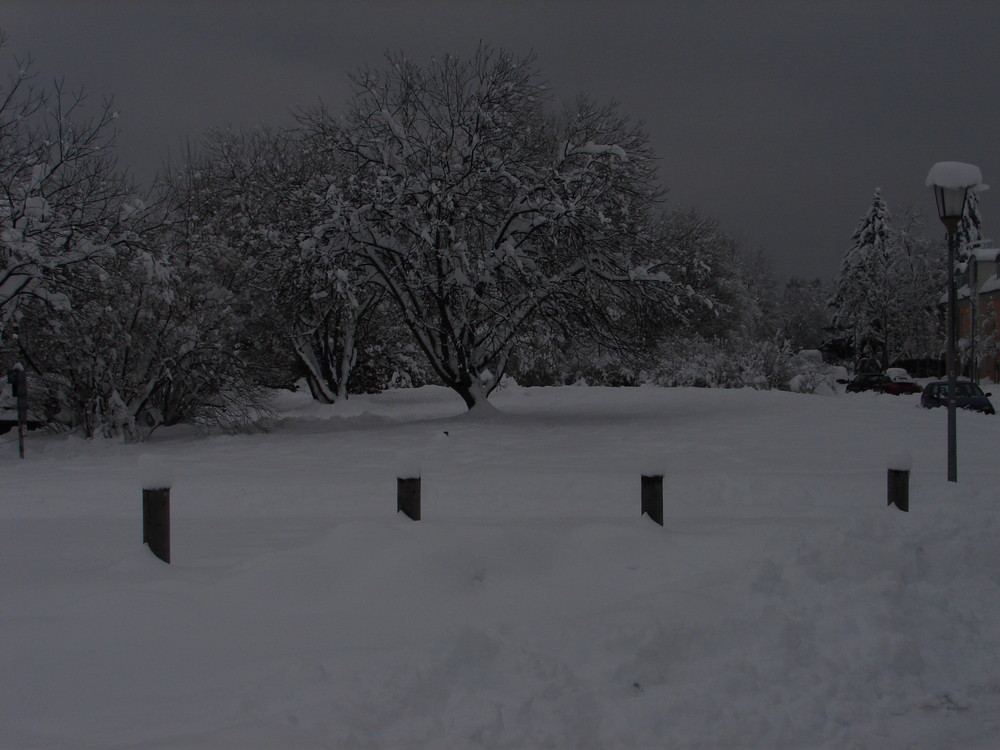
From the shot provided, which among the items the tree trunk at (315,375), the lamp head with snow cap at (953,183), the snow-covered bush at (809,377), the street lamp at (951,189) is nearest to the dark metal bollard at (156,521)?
the street lamp at (951,189)

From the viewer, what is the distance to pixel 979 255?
1999 inches

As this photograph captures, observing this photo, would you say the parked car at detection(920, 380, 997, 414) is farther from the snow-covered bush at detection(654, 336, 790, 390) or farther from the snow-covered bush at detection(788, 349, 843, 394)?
the snow-covered bush at detection(654, 336, 790, 390)

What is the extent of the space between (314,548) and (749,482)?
20.9ft

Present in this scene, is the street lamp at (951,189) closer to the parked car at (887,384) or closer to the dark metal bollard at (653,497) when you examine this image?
the dark metal bollard at (653,497)

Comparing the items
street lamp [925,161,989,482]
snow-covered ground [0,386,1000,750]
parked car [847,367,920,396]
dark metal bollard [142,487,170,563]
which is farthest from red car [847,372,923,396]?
dark metal bollard [142,487,170,563]

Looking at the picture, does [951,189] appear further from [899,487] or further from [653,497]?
[653,497]

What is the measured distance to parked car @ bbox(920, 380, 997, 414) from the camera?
24947 mm

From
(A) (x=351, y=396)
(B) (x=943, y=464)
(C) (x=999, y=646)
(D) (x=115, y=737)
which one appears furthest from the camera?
(A) (x=351, y=396)

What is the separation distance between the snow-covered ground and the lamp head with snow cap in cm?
356

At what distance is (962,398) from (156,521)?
25793mm

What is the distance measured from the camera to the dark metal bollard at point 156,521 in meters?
5.69

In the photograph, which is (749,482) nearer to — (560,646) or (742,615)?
(742,615)

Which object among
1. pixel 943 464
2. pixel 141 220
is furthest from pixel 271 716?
pixel 141 220

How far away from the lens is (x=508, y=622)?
506 cm
